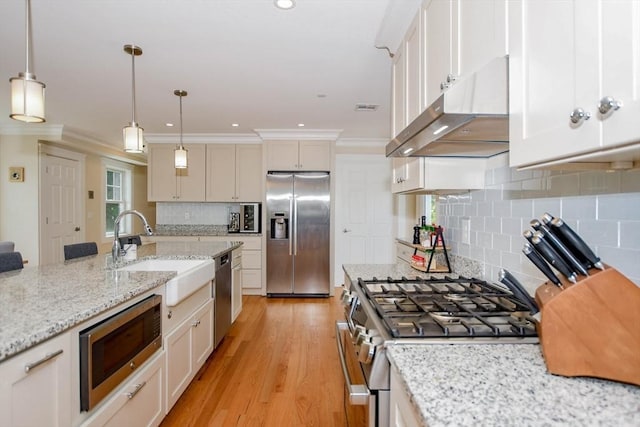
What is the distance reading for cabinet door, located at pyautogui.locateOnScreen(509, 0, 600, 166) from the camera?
0.64m

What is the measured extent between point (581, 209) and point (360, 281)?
92 cm

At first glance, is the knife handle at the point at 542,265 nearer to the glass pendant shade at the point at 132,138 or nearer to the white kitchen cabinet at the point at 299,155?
the glass pendant shade at the point at 132,138

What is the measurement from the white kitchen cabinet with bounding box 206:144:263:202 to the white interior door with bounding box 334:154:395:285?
1.29 metres

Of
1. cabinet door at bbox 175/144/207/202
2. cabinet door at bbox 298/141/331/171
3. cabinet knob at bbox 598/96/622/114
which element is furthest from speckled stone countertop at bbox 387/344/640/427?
cabinet door at bbox 175/144/207/202

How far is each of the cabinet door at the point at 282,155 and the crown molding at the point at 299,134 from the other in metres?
0.08

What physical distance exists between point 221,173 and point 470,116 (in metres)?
4.50

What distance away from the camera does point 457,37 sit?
1219mm

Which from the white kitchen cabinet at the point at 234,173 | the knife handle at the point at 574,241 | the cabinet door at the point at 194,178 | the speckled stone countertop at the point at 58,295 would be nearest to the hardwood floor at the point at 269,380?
the speckled stone countertop at the point at 58,295

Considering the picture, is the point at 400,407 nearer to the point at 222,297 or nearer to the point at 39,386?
the point at 39,386

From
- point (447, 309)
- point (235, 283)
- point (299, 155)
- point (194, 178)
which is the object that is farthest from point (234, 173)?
point (447, 309)

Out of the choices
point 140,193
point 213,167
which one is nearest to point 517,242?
point 213,167

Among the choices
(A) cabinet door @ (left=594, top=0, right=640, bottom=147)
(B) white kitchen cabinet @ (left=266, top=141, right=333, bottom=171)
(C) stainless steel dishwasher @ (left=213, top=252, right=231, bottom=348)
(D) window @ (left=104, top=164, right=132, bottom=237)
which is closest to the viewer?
(A) cabinet door @ (left=594, top=0, right=640, bottom=147)

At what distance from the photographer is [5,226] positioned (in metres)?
4.68

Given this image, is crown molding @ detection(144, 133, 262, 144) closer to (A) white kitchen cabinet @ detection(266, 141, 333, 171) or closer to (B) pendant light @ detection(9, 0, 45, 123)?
(A) white kitchen cabinet @ detection(266, 141, 333, 171)
